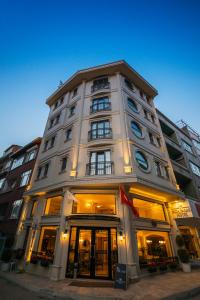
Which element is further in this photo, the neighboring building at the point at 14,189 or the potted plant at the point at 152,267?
the neighboring building at the point at 14,189

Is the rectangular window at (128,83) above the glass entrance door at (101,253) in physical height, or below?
above

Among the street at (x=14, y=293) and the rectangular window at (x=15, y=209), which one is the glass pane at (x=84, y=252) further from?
the rectangular window at (x=15, y=209)

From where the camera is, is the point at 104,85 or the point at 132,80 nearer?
the point at 104,85

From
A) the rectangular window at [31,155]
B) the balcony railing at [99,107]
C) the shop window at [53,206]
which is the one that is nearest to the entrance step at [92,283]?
the shop window at [53,206]

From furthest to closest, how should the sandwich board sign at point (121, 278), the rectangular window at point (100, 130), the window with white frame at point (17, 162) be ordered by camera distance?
the window with white frame at point (17, 162), the rectangular window at point (100, 130), the sandwich board sign at point (121, 278)

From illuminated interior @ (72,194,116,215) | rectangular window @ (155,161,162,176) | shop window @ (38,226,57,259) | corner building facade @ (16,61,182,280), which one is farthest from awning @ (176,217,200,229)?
shop window @ (38,226,57,259)

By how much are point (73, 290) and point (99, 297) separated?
64.9 inches

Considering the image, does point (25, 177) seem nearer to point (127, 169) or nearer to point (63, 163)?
point (63, 163)

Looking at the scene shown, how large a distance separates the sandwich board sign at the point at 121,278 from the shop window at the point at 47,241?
197 inches

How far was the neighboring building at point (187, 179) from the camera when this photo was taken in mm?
14258

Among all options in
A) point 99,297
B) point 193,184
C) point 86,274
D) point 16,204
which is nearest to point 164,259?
point 86,274

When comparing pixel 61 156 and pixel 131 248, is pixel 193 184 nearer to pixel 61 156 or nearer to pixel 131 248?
pixel 131 248

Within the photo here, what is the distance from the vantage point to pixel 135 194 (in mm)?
12789

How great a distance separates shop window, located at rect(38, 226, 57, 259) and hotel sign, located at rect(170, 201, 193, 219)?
1042 centimetres
